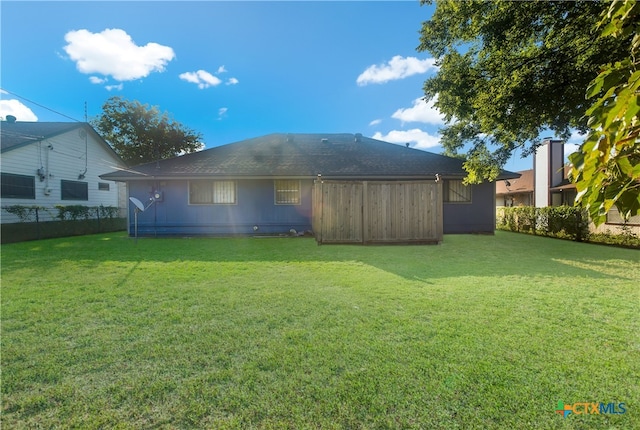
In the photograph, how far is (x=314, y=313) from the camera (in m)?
3.34

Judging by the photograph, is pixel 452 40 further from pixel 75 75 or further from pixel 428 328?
pixel 75 75

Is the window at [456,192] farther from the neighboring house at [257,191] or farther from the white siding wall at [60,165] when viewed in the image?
the white siding wall at [60,165]

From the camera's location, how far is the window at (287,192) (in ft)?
38.2

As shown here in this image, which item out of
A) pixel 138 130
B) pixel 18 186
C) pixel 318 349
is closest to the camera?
pixel 318 349

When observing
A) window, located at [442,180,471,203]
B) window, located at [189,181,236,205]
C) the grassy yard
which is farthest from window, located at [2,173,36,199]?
window, located at [442,180,471,203]

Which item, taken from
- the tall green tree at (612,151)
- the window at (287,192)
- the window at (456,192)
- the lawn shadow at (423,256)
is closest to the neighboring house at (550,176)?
the window at (456,192)

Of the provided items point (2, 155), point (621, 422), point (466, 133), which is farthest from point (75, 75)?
point (621, 422)

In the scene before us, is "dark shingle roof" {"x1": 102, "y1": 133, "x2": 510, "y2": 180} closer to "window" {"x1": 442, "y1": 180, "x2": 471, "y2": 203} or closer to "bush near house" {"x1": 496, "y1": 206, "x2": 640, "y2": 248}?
"window" {"x1": 442, "y1": 180, "x2": 471, "y2": 203}

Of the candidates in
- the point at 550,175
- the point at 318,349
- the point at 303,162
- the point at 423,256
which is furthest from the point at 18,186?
the point at 550,175

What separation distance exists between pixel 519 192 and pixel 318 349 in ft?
80.9

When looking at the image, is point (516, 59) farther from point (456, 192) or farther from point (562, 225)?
point (562, 225)

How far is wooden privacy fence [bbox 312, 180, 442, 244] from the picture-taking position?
26.9 feet

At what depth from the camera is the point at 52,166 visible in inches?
548

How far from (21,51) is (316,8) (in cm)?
987
